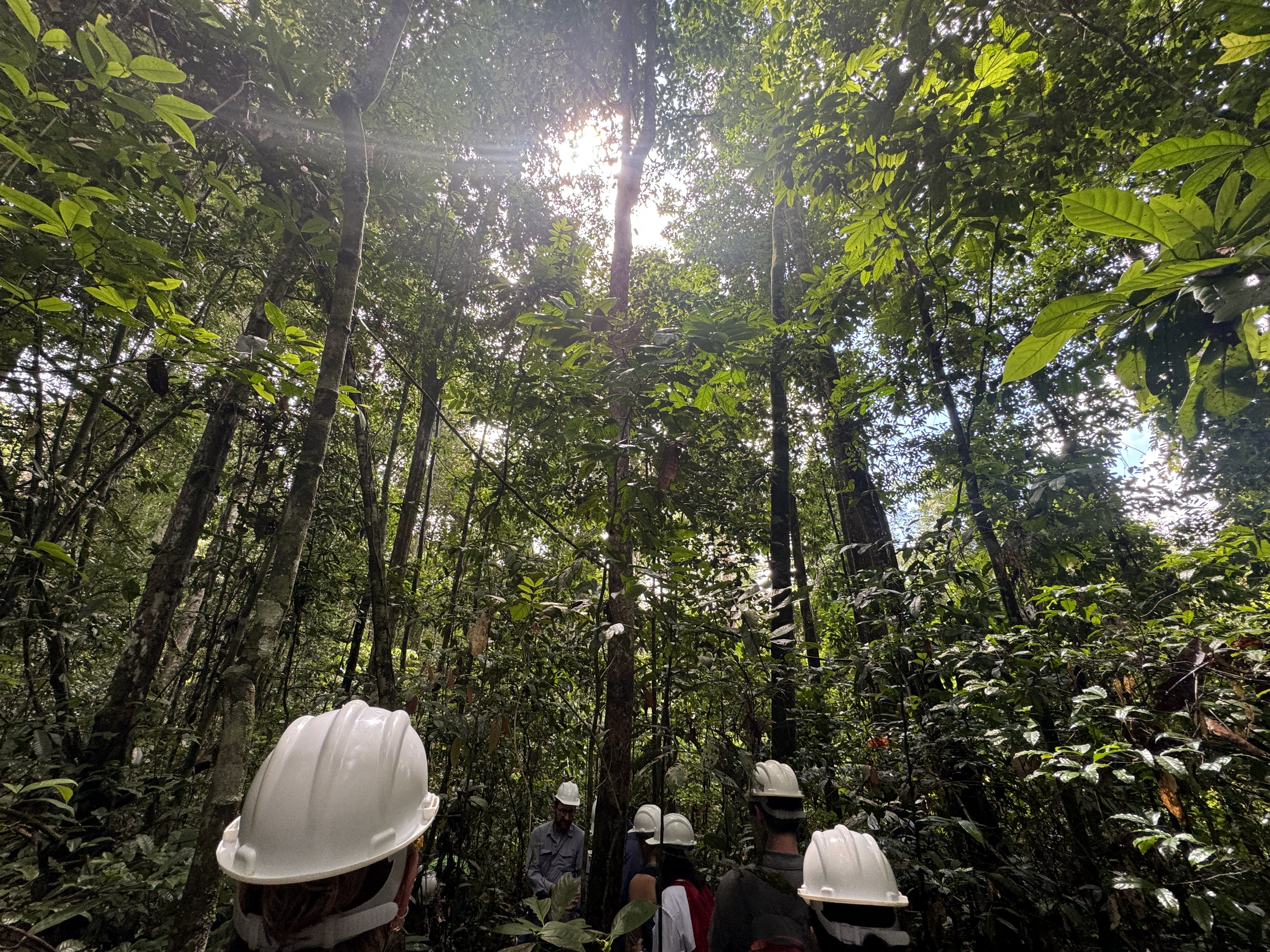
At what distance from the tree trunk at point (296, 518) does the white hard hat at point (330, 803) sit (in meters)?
0.26

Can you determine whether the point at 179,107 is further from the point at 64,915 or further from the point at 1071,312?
the point at 64,915

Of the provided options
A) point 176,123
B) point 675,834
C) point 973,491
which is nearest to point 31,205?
point 176,123

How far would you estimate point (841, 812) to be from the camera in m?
3.46

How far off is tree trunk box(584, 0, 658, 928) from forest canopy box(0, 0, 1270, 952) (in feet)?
0.13

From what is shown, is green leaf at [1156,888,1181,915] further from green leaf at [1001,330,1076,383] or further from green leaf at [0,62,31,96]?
green leaf at [0,62,31,96]

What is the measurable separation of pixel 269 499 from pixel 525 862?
160 inches

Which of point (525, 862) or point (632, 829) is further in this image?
point (525, 862)

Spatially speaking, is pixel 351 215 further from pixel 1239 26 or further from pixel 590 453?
pixel 1239 26

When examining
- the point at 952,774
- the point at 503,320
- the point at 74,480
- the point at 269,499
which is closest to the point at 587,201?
the point at 503,320

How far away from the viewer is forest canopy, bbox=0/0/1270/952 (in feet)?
6.34

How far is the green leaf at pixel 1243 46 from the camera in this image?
946mm

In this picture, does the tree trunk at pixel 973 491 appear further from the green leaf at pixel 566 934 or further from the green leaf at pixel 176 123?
the green leaf at pixel 176 123

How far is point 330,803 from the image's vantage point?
124 centimetres

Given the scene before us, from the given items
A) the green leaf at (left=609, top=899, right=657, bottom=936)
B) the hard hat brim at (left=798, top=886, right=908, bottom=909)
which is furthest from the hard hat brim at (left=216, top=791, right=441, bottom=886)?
the hard hat brim at (left=798, top=886, right=908, bottom=909)
